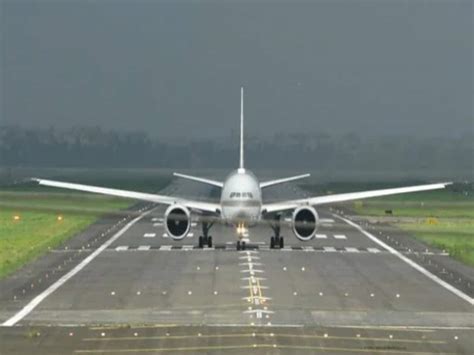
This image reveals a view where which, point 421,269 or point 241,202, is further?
point 241,202

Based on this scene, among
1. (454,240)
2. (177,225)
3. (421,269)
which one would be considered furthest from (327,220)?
(421,269)

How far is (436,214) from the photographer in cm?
13612

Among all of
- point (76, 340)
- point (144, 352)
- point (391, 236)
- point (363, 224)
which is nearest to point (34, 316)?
point (76, 340)

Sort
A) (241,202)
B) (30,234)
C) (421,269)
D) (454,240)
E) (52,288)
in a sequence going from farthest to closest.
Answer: (454,240) → (30,234) → (241,202) → (421,269) → (52,288)

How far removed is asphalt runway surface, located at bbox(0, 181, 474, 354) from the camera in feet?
140

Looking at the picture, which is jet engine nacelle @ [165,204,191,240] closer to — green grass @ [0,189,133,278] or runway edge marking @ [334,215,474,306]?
green grass @ [0,189,133,278]

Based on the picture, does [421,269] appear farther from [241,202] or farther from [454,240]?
A: [454,240]

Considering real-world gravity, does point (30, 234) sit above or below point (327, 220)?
below

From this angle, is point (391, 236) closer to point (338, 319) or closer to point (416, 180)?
point (416, 180)

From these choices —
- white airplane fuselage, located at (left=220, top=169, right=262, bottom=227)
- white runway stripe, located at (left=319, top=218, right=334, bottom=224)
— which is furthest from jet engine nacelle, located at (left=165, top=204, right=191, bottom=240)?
white runway stripe, located at (left=319, top=218, right=334, bottom=224)

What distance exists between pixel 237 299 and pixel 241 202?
809 inches

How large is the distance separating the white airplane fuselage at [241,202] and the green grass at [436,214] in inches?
456

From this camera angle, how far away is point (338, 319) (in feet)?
164

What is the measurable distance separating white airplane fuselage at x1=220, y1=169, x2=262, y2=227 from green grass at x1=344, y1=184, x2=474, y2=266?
1159 cm
